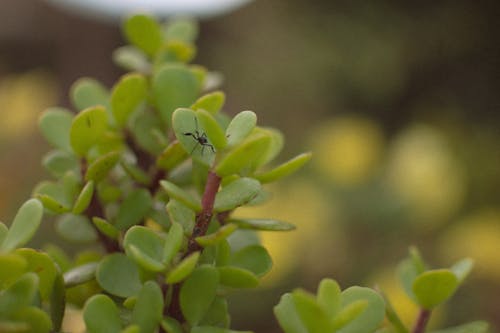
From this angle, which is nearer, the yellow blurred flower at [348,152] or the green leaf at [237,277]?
the green leaf at [237,277]

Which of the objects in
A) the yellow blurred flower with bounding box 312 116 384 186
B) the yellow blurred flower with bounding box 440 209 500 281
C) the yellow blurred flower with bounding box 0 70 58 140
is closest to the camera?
Answer: the yellow blurred flower with bounding box 0 70 58 140

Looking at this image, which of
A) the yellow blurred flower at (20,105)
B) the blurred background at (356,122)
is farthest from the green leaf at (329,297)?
the yellow blurred flower at (20,105)

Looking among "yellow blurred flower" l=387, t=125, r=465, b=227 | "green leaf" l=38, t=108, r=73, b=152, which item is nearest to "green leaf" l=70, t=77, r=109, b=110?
"green leaf" l=38, t=108, r=73, b=152

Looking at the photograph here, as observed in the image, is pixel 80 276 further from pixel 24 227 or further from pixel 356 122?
pixel 356 122

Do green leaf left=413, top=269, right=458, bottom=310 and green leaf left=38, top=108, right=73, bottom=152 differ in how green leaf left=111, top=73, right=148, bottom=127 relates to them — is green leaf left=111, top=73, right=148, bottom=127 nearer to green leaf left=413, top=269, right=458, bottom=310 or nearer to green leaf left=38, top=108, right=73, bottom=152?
green leaf left=38, top=108, right=73, bottom=152

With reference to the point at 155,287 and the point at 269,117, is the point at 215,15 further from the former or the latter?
the point at 155,287

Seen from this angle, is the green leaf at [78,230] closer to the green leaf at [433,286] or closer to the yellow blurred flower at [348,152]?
the green leaf at [433,286]

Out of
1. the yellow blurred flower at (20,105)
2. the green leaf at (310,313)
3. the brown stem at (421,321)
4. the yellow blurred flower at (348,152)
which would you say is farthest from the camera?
the yellow blurred flower at (348,152)
